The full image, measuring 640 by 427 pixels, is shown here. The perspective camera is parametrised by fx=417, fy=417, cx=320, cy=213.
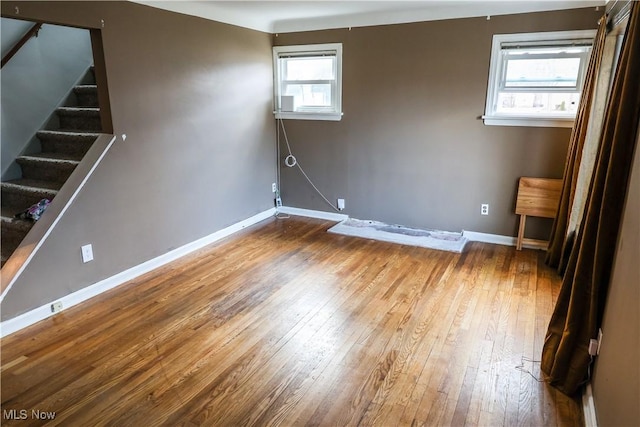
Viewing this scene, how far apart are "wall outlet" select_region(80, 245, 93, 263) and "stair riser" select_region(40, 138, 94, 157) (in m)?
0.96

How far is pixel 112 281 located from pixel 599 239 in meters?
3.31

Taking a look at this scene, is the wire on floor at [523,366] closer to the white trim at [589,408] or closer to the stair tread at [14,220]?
the white trim at [589,408]

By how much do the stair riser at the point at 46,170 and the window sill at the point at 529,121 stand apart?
3.77 metres

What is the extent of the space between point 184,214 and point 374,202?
6.97 feet

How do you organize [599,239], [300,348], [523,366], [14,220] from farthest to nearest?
[14,220], [300,348], [523,366], [599,239]

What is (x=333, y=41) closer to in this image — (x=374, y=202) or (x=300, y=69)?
(x=300, y=69)

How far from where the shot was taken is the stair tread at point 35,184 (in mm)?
3364

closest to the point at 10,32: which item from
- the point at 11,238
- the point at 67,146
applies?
the point at 67,146

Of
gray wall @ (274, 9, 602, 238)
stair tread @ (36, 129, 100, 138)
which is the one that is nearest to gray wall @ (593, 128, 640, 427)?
gray wall @ (274, 9, 602, 238)

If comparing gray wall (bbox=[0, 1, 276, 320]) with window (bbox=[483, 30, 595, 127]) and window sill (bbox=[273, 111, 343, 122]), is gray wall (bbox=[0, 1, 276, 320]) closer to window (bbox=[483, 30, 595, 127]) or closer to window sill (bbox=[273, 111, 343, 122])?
window sill (bbox=[273, 111, 343, 122])

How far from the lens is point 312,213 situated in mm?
5293

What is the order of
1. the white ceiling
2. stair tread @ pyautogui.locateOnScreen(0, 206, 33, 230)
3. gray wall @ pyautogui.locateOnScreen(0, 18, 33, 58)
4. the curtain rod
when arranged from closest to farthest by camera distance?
the curtain rod, stair tread @ pyautogui.locateOnScreen(0, 206, 33, 230), gray wall @ pyautogui.locateOnScreen(0, 18, 33, 58), the white ceiling

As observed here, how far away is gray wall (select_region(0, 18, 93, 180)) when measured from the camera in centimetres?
361

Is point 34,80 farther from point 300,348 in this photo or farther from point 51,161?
point 300,348
